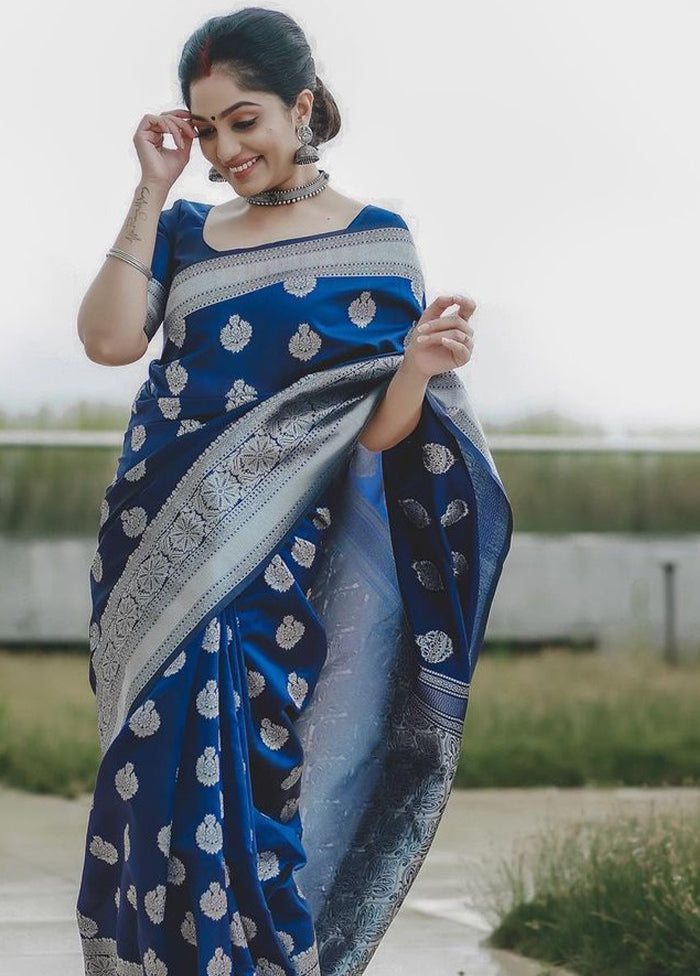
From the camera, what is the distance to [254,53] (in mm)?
2885

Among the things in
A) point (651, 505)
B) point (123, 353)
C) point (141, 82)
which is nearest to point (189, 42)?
point (123, 353)

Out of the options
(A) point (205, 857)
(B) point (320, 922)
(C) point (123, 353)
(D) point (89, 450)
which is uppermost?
(C) point (123, 353)

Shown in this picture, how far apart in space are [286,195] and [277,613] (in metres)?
0.69

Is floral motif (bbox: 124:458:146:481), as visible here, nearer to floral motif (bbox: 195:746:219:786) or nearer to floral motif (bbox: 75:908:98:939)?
floral motif (bbox: 195:746:219:786)

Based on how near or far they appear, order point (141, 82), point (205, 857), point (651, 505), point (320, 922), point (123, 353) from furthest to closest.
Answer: point (651, 505) → point (141, 82) → point (320, 922) → point (123, 353) → point (205, 857)

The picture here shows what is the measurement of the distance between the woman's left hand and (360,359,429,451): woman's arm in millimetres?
30

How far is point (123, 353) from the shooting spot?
287 cm

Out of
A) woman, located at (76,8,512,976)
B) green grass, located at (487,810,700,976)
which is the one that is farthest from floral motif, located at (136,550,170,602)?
green grass, located at (487,810,700,976)

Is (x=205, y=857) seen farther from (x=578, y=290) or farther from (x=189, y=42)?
(x=578, y=290)

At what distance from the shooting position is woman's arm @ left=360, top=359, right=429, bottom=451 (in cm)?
288

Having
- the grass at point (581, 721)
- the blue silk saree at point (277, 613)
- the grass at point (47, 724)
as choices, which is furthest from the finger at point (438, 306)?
the grass at point (581, 721)

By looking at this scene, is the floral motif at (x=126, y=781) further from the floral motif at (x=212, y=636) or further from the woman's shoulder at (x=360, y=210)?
the woman's shoulder at (x=360, y=210)

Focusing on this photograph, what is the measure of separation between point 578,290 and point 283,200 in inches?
194

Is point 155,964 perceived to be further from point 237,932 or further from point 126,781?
point 126,781
